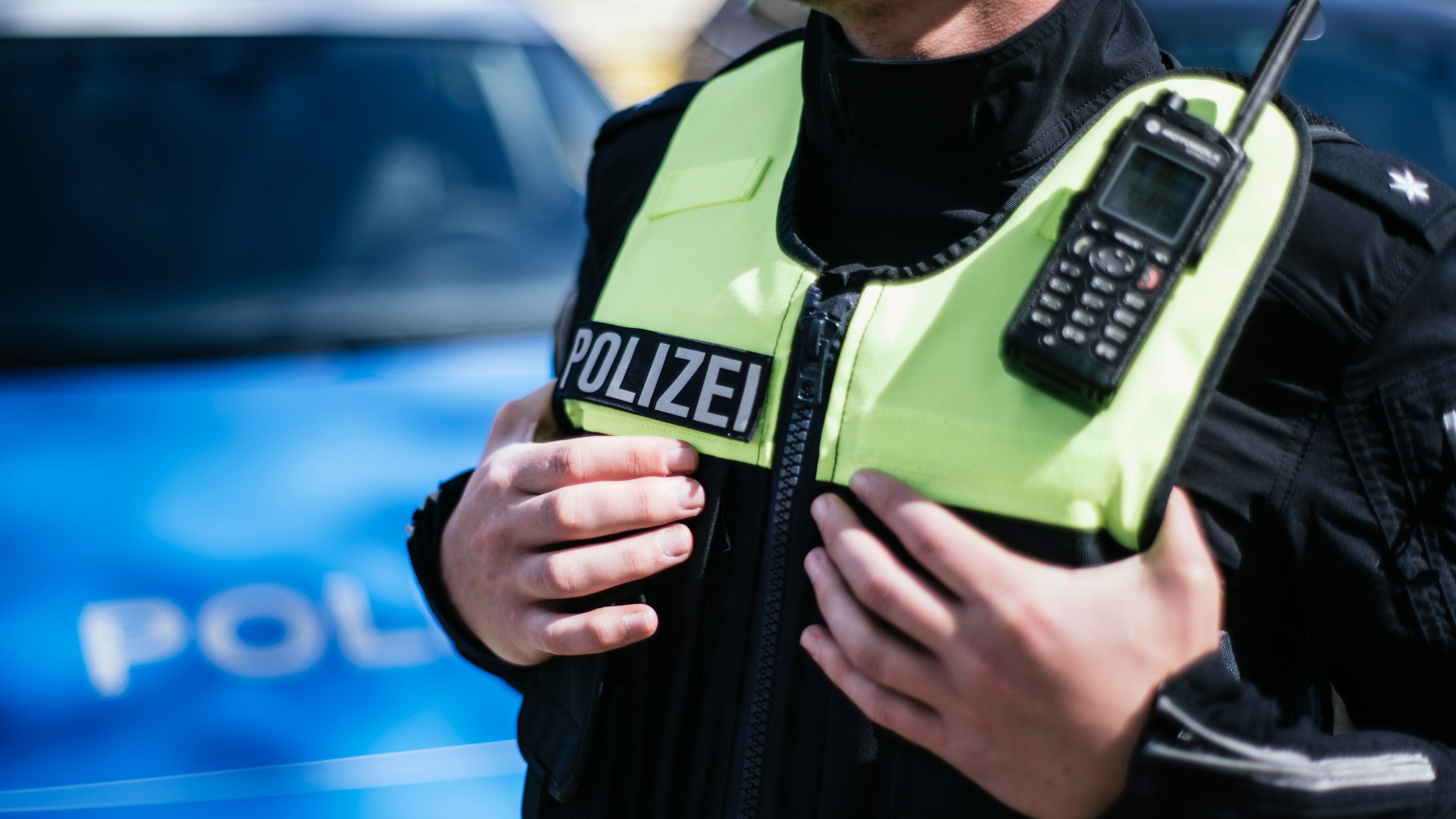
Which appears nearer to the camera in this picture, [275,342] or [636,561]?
[636,561]

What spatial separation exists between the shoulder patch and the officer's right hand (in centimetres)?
56

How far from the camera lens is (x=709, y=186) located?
1132 millimetres

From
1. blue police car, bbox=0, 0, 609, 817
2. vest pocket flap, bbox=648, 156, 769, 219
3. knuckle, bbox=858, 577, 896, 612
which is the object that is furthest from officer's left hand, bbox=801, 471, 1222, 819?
blue police car, bbox=0, 0, 609, 817

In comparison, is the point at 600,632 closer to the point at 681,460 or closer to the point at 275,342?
the point at 681,460

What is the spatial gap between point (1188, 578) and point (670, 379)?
469mm

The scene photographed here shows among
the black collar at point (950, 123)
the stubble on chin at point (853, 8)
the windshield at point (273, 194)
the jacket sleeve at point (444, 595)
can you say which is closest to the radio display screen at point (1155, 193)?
the black collar at point (950, 123)

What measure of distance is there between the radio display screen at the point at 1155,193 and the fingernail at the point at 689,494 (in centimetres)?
39

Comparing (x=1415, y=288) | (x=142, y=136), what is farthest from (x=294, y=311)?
(x=1415, y=288)

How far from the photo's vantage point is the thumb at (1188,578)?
75 cm

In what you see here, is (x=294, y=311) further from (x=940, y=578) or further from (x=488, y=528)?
(x=940, y=578)

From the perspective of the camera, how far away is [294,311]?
207cm

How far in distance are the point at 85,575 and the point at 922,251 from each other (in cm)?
121

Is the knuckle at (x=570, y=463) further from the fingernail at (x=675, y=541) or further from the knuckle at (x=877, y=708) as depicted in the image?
the knuckle at (x=877, y=708)

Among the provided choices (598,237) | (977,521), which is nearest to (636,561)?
(977,521)
